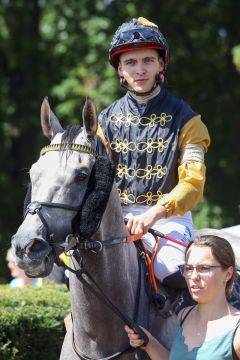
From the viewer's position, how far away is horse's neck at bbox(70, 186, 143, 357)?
15.8ft

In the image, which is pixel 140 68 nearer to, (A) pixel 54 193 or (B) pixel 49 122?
(B) pixel 49 122

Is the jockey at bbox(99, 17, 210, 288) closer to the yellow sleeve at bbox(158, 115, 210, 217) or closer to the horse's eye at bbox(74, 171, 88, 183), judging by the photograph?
the yellow sleeve at bbox(158, 115, 210, 217)

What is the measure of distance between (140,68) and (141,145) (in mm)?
461

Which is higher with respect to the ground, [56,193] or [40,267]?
[56,193]

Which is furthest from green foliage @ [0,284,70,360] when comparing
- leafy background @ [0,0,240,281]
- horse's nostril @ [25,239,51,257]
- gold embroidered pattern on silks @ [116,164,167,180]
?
leafy background @ [0,0,240,281]

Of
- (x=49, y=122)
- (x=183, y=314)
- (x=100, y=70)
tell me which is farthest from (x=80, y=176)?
(x=100, y=70)

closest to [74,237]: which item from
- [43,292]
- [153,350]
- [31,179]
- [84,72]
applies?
[31,179]

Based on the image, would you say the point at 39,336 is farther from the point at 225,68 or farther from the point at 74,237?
the point at 225,68

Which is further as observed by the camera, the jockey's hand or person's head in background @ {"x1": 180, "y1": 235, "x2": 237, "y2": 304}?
the jockey's hand

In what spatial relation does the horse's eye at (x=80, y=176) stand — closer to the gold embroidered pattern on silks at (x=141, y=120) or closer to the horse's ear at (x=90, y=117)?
the horse's ear at (x=90, y=117)

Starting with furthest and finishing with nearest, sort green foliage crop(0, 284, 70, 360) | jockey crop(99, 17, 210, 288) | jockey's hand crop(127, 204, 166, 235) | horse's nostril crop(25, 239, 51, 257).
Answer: green foliage crop(0, 284, 70, 360) → jockey crop(99, 17, 210, 288) → jockey's hand crop(127, 204, 166, 235) → horse's nostril crop(25, 239, 51, 257)

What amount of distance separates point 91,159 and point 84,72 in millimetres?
14889

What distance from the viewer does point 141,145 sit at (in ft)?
17.4

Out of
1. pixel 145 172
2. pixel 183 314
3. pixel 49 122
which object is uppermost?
pixel 49 122
